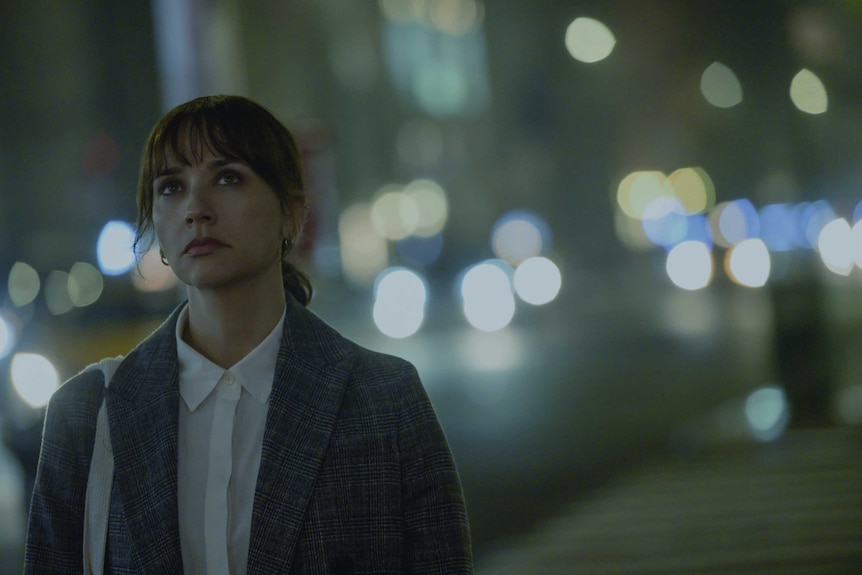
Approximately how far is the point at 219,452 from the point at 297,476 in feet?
0.53

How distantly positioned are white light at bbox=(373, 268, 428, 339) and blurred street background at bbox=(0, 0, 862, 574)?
0.17 metres

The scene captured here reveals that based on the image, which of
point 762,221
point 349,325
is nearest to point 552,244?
point 349,325

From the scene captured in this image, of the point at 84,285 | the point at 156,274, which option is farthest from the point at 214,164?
the point at 84,285

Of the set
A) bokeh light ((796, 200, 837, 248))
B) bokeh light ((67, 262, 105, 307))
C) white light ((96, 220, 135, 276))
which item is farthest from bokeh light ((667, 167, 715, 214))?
white light ((96, 220, 135, 276))

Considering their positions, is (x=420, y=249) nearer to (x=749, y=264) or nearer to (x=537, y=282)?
(x=537, y=282)

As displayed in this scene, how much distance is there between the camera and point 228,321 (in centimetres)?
223

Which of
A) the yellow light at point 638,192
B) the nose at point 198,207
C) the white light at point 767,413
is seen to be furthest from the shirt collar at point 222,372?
the yellow light at point 638,192

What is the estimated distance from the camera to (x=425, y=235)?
187 ft

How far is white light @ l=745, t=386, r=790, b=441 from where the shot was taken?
32.2ft

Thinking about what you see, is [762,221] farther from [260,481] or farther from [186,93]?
[260,481]

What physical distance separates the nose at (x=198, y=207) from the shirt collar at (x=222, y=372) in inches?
10.7

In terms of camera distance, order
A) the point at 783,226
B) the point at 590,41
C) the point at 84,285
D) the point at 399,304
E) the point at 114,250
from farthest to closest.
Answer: the point at 590,41 < the point at 399,304 < the point at 783,226 < the point at 84,285 < the point at 114,250

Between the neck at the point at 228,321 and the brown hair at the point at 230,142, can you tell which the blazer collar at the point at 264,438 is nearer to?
the neck at the point at 228,321

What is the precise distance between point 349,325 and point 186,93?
729 inches
